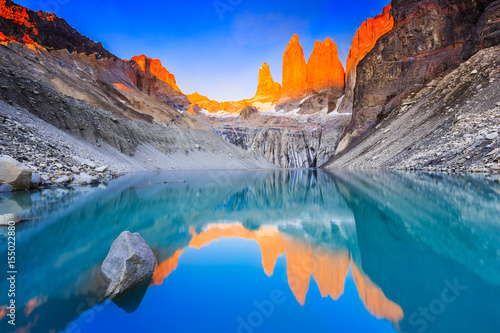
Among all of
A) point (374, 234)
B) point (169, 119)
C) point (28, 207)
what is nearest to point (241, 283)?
point (374, 234)

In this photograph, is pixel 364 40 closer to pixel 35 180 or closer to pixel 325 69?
pixel 325 69

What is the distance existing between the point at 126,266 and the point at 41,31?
87.1 metres

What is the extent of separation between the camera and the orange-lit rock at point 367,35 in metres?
92.1

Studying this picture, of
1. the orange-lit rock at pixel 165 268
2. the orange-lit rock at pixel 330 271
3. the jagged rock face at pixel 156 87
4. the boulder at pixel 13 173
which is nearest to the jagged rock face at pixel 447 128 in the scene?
the orange-lit rock at pixel 330 271

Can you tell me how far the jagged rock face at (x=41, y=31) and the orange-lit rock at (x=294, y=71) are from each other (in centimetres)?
7382

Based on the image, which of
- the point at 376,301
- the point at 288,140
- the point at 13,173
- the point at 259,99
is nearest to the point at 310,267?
the point at 376,301

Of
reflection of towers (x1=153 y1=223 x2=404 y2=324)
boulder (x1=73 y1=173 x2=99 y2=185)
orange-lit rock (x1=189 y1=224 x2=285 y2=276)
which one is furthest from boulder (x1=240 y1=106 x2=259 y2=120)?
reflection of towers (x1=153 y1=223 x2=404 y2=324)

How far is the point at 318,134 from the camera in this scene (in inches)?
2945

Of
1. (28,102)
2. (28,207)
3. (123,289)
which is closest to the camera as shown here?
(123,289)

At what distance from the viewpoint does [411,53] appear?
154 ft

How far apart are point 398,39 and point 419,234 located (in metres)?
57.9

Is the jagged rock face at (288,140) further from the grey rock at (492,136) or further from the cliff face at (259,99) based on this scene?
the cliff face at (259,99)

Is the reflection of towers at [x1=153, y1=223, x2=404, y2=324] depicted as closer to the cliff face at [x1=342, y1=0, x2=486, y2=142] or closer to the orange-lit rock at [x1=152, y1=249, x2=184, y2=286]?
the orange-lit rock at [x1=152, y1=249, x2=184, y2=286]

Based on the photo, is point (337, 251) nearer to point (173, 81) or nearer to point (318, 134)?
point (318, 134)
